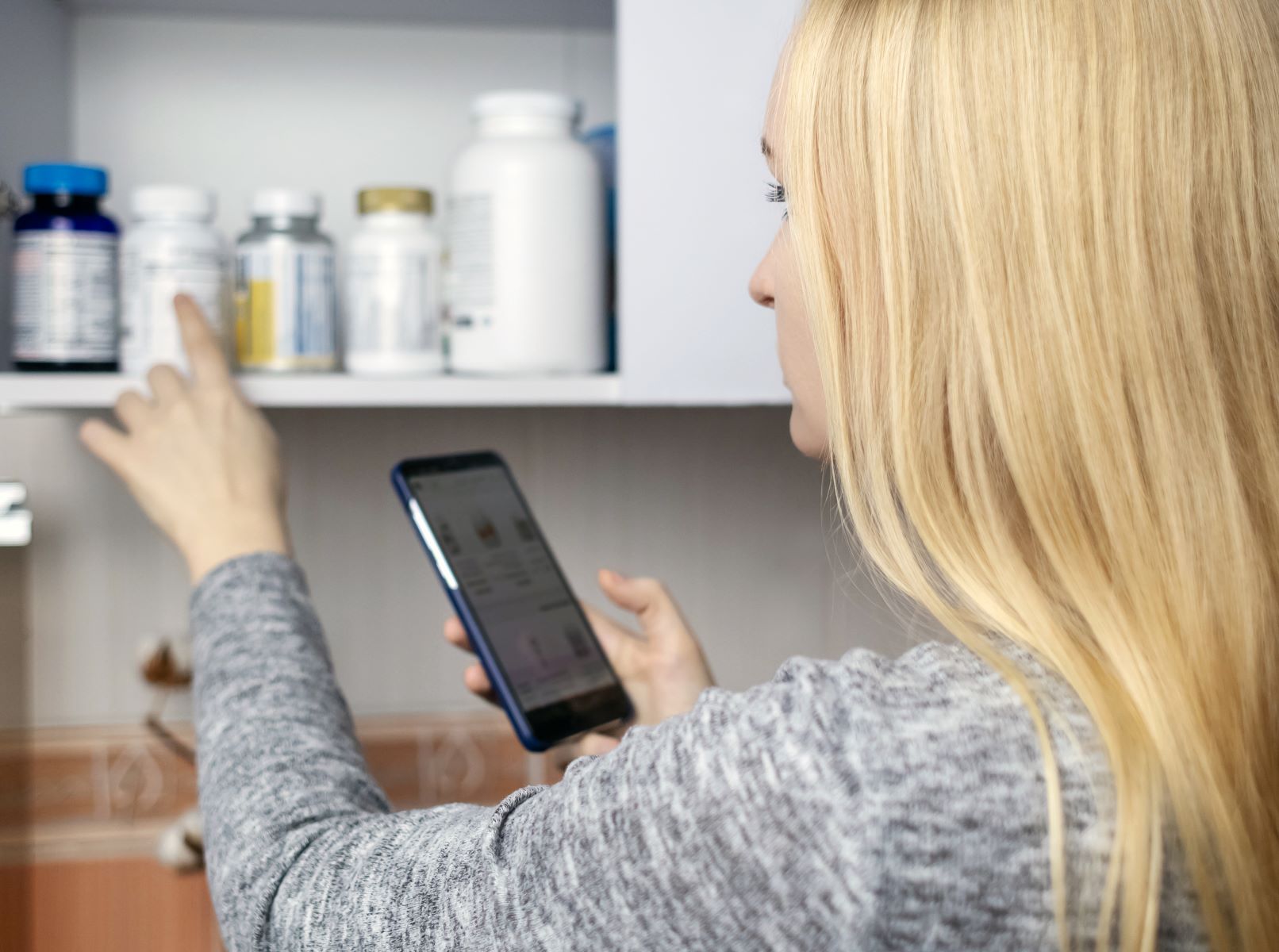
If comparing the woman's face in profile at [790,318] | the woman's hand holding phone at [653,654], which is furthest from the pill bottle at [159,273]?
the woman's face in profile at [790,318]

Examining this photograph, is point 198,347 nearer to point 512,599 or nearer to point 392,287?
point 392,287

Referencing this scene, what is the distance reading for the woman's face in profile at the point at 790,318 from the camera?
50cm

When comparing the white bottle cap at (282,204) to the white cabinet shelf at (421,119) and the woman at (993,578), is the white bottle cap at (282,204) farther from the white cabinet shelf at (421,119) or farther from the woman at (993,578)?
the woman at (993,578)

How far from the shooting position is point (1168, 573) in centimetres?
39

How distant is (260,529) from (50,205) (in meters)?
0.24

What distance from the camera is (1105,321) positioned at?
1.29ft

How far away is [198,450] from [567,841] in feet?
1.28

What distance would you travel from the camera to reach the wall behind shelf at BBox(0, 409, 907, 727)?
0.88 meters

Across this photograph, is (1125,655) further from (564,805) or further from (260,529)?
(260,529)

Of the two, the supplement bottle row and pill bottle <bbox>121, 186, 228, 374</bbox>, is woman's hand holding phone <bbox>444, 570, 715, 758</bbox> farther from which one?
pill bottle <bbox>121, 186, 228, 374</bbox>

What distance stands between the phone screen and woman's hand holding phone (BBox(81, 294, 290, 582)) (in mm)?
93

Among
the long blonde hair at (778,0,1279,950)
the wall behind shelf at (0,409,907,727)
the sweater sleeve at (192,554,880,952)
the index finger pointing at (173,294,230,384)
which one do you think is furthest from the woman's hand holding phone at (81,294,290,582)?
the long blonde hair at (778,0,1279,950)

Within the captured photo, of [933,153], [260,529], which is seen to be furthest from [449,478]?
[933,153]

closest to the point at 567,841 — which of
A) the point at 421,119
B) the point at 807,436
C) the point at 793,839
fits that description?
the point at 793,839
